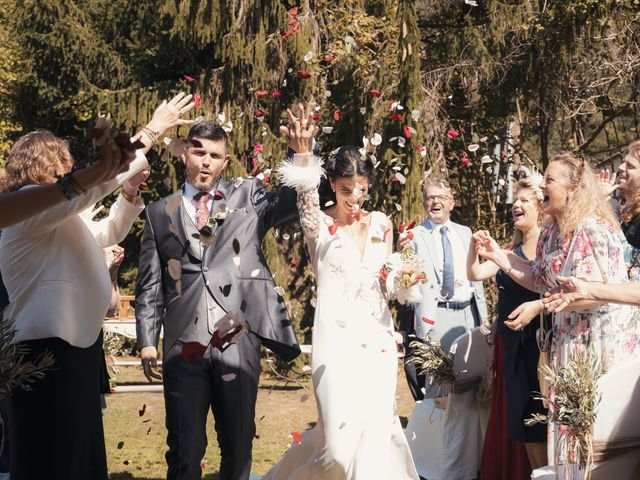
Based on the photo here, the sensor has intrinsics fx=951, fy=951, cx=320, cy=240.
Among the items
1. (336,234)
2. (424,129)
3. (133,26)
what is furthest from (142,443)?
(133,26)

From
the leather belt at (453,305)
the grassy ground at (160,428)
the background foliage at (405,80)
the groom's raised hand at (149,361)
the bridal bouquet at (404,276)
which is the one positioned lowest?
the grassy ground at (160,428)

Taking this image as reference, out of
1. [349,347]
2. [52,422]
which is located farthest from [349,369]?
[52,422]

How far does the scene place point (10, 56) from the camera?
18812 millimetres

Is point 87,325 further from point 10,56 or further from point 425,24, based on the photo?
point 10,56

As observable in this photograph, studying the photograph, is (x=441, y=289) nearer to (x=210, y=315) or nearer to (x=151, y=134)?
(x=210, y=315)

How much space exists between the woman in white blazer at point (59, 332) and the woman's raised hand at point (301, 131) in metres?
1.16

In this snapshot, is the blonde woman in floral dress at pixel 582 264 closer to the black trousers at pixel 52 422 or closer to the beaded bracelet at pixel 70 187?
the black trousers at pixel 52 422

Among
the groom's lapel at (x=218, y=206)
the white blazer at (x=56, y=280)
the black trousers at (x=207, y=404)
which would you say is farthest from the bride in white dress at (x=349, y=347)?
the white blazer at (x=56, y=280)

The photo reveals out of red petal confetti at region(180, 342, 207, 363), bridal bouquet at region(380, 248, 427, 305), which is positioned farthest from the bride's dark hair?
red petal confetti at region(180, 342, 207, 363)

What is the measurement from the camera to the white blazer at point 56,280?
12.9 feet

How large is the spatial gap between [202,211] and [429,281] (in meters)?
3.20

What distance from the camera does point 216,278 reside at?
5.08 metres

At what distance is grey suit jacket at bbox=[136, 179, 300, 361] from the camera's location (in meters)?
5.07

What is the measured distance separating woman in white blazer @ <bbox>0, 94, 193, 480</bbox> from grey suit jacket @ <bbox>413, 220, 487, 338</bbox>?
13.6 ft
